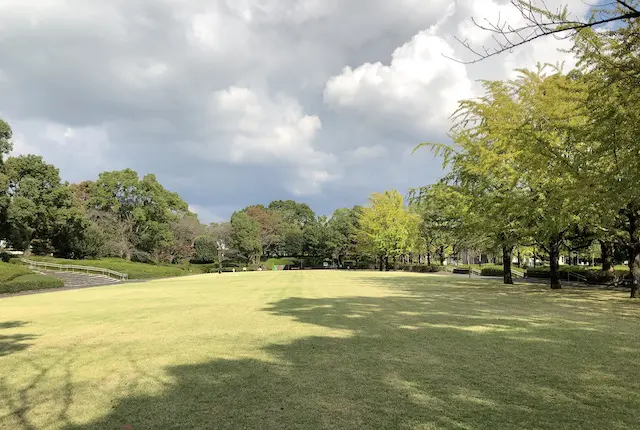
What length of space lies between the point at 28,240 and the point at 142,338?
4315 centimetres

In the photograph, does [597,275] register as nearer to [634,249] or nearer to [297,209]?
[634,249]

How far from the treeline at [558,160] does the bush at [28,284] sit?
25.1 metres

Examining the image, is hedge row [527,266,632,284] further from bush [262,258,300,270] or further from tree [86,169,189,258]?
bush [262,258,300,270]

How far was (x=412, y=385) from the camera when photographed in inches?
198

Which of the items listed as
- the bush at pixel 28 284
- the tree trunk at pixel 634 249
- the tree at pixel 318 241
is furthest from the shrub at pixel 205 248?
the tree trunk at pixel 634 249

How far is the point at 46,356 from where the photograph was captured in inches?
277

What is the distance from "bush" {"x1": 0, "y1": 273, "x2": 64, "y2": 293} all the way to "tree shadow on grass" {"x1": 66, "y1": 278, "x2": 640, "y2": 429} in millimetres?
23448

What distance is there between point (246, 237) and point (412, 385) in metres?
66.0

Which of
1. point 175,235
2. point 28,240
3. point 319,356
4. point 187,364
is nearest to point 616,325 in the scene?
point 319,356

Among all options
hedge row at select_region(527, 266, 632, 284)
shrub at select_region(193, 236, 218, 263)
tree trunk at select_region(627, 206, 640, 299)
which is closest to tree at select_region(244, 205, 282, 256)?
shrub at select_region(193, 236, 218, 263)

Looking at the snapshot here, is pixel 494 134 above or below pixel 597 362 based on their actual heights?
above

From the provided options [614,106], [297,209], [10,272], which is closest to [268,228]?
[297,209]

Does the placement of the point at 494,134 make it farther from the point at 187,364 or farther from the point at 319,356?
the point at 187,364

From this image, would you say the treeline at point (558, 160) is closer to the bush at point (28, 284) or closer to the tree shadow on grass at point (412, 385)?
the tree shadow on grass at point (412, 385)
